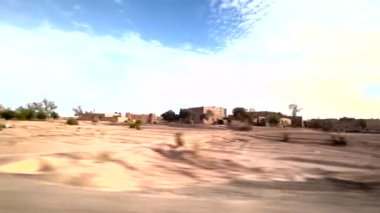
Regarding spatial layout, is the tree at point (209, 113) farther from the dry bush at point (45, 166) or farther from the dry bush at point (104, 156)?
the dry bush at point (45, 166)

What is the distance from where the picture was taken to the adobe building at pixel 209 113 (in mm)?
100831

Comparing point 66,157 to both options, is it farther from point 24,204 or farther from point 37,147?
point 24,204

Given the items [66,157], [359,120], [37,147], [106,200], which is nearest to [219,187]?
[106,200]

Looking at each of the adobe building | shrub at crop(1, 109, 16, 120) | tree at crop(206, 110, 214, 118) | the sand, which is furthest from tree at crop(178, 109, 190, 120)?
the sand

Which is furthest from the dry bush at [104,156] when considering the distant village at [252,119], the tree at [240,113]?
the tree at [240,113]

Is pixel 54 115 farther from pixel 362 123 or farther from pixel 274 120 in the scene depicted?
pixel 362 123

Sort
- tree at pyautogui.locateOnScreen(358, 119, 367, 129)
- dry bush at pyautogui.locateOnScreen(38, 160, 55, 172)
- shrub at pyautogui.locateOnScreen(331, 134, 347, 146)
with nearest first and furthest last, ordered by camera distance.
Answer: dry bush at pyautogui.locateOnScreen(38, 160, 55, 172) < shrub at pyautogui.locateOnScreen(331, 134, 347, 146) < tree at pyautogui.locateOnScreen(358, 119, 367, 129)

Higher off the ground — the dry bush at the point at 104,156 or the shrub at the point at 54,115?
the shrub at the point at 54,115

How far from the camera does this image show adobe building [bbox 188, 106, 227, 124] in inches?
3970

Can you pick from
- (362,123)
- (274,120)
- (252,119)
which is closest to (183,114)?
(252,119)

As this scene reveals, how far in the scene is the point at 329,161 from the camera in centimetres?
2141

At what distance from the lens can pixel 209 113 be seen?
10569cm

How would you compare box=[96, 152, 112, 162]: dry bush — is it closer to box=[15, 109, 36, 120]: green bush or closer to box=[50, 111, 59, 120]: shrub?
box=[15, 109, 36, 120]: green bush

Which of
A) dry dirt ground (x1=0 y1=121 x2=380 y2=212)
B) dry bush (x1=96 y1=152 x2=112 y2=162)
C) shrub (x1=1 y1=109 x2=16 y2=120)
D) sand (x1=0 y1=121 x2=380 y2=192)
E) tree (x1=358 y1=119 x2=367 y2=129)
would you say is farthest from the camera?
tree (x1=358 y1=119 x2=367 y2=129)
